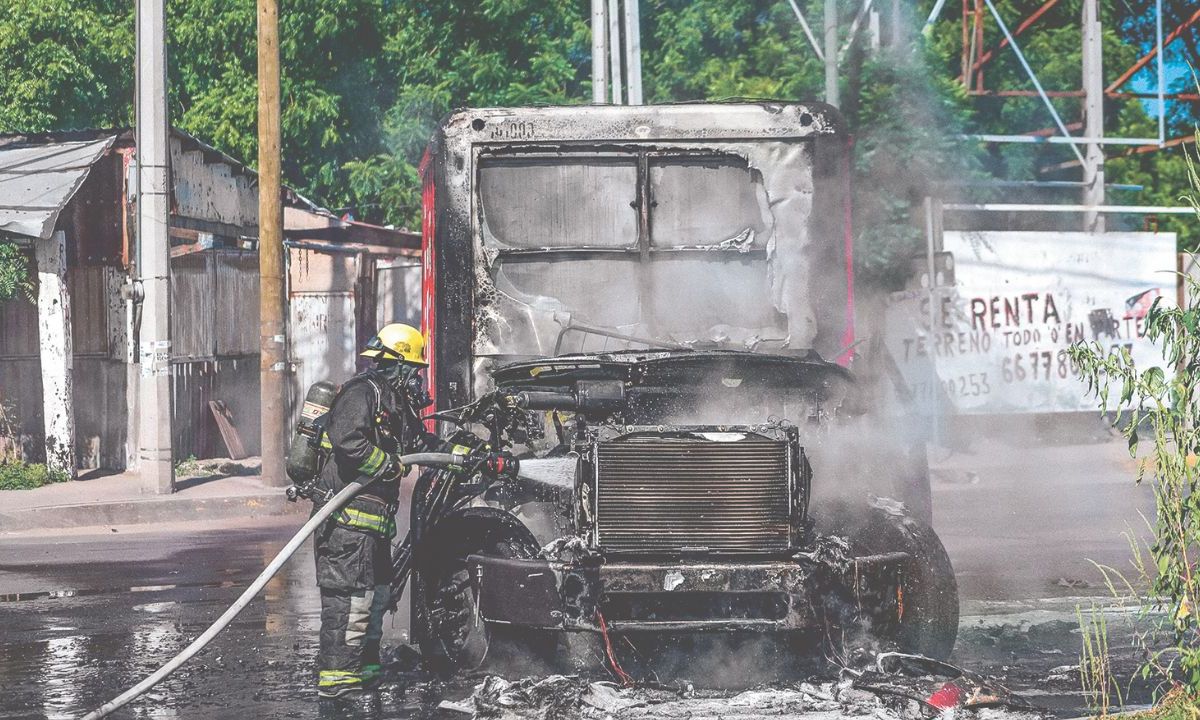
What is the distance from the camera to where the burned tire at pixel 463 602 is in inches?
261

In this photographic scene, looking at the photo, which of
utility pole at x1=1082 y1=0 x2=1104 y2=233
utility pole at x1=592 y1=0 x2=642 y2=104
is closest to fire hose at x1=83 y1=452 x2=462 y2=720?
utility pole at x1=592 y1=0 x2=642 y2=104

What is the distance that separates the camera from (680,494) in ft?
20.9

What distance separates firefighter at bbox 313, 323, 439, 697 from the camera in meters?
6.68

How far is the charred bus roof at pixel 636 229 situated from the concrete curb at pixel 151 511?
609 centimetres

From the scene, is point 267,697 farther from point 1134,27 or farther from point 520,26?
point 1134,27

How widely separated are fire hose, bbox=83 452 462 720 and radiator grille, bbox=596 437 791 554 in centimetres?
81

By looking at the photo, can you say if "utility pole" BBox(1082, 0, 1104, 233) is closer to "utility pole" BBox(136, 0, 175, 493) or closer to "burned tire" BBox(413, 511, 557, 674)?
"utility pole" BBox(136, 0, 175, 493)

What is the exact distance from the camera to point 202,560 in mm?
11180

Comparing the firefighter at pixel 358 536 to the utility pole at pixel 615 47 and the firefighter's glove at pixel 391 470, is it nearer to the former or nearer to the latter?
the firefighter's glove at pixel 391 470

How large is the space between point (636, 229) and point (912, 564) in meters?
2.99

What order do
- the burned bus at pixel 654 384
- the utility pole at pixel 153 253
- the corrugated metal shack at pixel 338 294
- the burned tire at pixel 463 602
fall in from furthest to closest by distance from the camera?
the corrugated metal shack at pixel 338 294, the utility pole at pixel 153 253, the burned tire at pixel 463 602, the burned bus at pixel 654 384

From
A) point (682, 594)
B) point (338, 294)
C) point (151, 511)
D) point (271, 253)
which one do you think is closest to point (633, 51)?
point (338, 294)

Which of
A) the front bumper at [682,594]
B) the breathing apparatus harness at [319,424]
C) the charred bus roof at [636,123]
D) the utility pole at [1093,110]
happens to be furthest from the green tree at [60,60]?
the front bumper at [682,594]

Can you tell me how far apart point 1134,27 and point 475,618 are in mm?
25525
